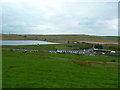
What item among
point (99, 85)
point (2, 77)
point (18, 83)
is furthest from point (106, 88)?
point (2, 77)

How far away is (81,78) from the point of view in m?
17.8

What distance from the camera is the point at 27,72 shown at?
62.6ft

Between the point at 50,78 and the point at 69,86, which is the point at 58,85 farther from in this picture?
the point at 50,78

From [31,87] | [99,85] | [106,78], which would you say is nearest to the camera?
[31,87]

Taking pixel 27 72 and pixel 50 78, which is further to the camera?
pixel 27 72

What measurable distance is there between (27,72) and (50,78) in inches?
148

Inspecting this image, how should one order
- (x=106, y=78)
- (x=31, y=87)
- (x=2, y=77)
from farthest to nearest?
1. (x=106, y=78)
2. (x=2, y=77)
3. (x=31, y=87)

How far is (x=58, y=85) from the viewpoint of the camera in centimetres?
1512

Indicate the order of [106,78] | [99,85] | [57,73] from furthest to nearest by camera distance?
[57,73] → [106,78] → [99,85]

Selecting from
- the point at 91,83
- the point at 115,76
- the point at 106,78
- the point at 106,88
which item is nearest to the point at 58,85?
the point at 91,83

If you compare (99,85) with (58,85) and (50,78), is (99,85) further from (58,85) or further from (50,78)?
(50,78)

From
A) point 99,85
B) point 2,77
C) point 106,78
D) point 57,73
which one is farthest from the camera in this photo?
point 57,73

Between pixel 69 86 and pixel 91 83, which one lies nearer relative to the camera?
pixel 69 86

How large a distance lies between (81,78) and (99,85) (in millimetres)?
2682
